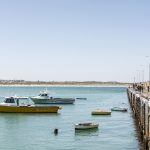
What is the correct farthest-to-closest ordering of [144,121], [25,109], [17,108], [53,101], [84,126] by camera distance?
[53,101]
[25,109]
[17,108]
[84,126]
[144,121]

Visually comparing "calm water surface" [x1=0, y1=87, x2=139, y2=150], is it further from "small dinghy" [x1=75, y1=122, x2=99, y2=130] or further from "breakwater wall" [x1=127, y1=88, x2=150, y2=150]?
"breakwater wall" [x1=127, y1=88, x2=150, y2=150]

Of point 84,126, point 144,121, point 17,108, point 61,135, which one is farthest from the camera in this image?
point 17,108

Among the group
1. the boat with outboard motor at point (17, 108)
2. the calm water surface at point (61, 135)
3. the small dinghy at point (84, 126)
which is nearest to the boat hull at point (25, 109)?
the boat with outboard motor at point (17, 108)

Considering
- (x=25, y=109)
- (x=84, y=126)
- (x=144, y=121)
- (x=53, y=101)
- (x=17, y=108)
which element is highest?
(x=144, y=121)

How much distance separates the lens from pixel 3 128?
6762 centimetres

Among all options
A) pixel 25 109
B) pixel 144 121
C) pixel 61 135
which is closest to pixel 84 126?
pixel 61 135

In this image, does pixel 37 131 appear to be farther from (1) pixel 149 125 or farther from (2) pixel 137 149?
(1) pixel 149 125

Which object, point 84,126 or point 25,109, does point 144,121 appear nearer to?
point 84,126

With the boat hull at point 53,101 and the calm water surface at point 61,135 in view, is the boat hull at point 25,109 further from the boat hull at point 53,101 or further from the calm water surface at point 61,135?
the boat hull at point 53,101

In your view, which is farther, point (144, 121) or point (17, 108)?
point (17, 108)

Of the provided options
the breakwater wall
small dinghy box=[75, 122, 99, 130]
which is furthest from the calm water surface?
the breakwater wall

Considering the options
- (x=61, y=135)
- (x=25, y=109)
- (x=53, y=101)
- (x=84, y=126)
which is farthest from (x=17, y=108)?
(x=53, y=101)

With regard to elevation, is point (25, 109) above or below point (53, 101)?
below

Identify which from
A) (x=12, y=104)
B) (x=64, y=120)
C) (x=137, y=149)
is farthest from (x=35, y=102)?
(x=137, y=149)
